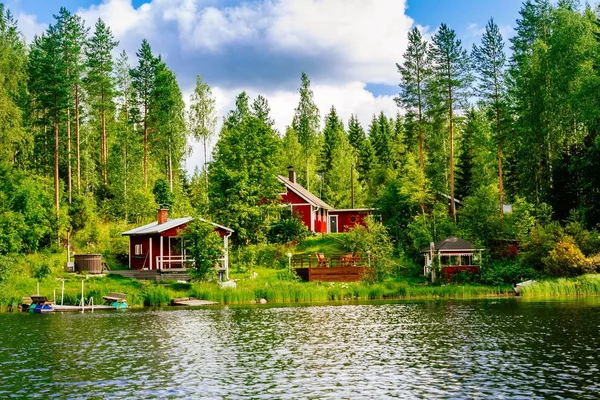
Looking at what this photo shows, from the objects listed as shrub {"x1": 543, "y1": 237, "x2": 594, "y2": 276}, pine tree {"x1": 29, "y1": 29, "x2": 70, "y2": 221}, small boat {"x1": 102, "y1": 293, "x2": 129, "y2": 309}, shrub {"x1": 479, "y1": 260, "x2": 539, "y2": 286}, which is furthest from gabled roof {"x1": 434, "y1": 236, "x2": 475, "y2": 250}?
pine tree {"x1": 29, "y1": 29, "x2": 70, "y2": 221}

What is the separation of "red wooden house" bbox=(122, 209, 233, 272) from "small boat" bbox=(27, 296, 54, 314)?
1145 cm

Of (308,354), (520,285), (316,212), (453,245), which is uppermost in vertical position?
(316,212)

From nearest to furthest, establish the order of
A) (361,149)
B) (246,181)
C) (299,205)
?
(246,181) < (299,205) < (361,149)

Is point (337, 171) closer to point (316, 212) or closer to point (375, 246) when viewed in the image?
point (316, 212)

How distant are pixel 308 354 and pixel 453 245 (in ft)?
100.0

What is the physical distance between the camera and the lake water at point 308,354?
1692cm

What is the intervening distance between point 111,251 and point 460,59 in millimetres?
34777

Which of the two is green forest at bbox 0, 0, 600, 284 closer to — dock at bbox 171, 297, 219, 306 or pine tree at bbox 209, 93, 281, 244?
pine tree at bbox 209, 93, 281, 244

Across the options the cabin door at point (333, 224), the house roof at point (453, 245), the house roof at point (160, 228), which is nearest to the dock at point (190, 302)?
the house roof at point (160, 228)

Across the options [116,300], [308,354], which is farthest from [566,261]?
[116,300]

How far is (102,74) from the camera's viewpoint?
6638 cm

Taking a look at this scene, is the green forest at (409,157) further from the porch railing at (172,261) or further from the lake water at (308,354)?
the lake water at (308,354)

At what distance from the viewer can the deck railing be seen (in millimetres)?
51062

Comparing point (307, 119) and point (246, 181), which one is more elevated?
point (307, 119)
